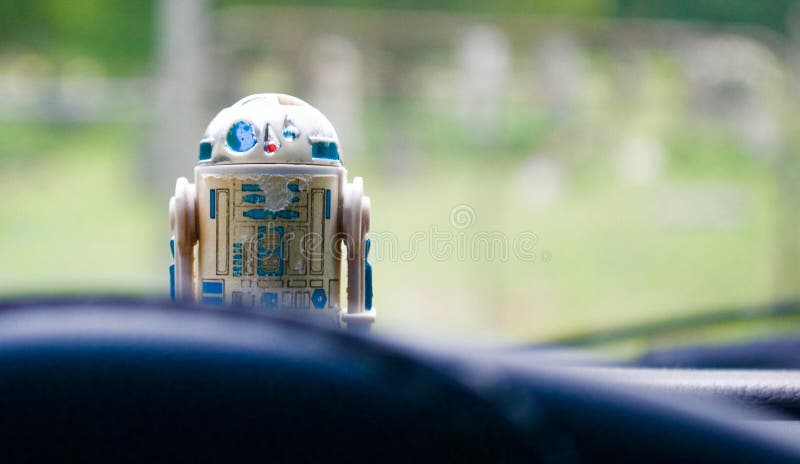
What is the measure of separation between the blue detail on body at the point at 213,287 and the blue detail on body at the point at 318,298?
128mm

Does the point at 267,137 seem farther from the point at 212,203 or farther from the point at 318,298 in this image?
the point at 318,298

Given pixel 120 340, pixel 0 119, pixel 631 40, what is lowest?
pixel 120 340

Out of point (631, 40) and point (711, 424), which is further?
point (631, 40)

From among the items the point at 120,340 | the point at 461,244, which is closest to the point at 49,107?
the point at 461,244

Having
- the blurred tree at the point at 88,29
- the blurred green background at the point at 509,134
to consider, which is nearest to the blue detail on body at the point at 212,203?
the blurred green background at the point at 509,134

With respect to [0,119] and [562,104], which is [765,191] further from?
[0,119]

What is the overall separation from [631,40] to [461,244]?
446 cm

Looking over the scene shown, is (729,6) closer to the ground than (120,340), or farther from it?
farther from it

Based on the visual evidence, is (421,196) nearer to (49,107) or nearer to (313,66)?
(313,66)

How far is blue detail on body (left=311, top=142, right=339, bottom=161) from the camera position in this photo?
4.16 feet

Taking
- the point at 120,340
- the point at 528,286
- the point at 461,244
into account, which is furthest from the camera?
the point at 528,286

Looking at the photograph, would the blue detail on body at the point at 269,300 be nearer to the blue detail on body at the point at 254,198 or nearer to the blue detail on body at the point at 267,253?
the blue detail on body at the point at 267,253

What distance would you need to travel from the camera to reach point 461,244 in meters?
1.76

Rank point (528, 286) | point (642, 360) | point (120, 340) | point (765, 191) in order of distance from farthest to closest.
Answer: point (765, 191)
point (528, 286)
point (642, 360)
point (120, 340)
